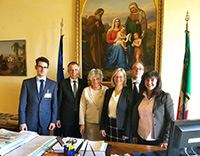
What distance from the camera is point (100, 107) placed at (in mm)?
2477

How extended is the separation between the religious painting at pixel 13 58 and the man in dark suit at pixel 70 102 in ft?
5.15

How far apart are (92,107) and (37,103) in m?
0.87

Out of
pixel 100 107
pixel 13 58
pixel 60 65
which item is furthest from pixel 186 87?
pixel 13 58

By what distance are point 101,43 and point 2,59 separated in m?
2.49

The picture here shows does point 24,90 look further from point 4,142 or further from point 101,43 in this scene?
point 101,43

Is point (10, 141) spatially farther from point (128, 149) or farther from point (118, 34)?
point (118, 34)

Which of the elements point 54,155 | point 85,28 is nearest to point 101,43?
point 85,28

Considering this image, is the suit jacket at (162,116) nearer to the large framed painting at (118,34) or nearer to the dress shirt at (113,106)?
the dress shirt at (113,106)

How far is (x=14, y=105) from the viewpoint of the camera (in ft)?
12.5

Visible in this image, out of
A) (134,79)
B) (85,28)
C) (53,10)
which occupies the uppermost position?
(53,10)

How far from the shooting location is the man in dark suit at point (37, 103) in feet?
7.92

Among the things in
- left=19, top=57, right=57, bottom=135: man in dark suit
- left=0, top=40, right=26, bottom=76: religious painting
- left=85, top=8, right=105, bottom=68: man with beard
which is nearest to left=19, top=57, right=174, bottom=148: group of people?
left=19, top=57, right=57, bottom=135: man in dark suit

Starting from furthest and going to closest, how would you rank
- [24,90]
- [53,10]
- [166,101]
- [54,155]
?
[53,10] → [24,90] → [166,101] → [54,155]

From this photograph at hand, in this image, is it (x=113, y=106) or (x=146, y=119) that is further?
(x=113, y=106)
